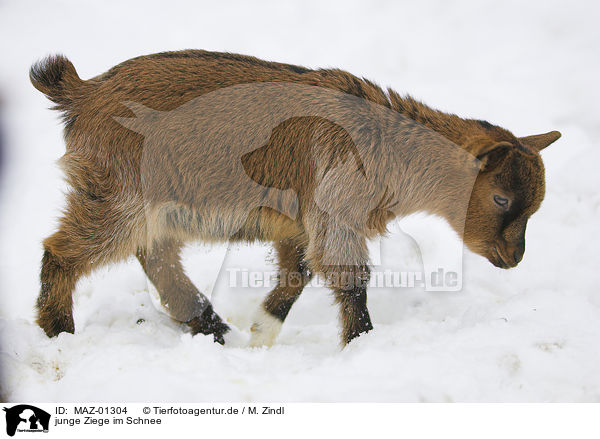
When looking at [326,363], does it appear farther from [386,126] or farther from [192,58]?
[192,58]

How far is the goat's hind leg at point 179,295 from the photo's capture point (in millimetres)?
4484

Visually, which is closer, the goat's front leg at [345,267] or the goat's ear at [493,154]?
the goat's ear at [493,154]

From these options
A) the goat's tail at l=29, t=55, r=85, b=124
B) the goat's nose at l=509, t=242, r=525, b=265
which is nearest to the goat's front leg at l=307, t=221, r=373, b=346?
the goat's nose at l=509, t=242, r=525, b=265

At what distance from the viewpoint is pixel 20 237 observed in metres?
4.47

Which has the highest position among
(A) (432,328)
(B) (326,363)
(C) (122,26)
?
(C) (122,26)

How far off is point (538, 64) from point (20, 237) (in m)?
5.00

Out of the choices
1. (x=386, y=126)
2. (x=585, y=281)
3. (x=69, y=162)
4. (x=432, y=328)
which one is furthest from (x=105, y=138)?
(x=585, y=281)

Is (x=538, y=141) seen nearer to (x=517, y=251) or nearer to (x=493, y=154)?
(x=493, y=154)

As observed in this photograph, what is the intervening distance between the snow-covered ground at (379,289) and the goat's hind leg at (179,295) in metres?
0.16

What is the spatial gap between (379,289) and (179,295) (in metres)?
1.69
